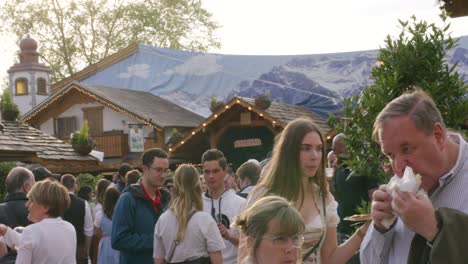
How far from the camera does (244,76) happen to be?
136ft

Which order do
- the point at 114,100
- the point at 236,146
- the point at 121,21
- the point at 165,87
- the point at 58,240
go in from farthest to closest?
the point at 121,21 < the point at 165,87 < the point at 114,100 < the point at 236,146 < the point at 58,240

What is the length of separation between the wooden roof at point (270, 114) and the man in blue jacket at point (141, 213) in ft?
67.8

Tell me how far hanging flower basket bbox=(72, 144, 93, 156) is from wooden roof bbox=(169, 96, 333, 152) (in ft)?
27.8

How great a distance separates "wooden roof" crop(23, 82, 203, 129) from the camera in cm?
3959

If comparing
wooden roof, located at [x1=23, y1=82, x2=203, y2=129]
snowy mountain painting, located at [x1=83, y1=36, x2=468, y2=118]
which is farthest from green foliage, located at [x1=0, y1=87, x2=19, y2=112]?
wooden roof, located at [x1=23, y1=82, x2=203, y2=129]

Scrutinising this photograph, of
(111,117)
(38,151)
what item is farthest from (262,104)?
(111,117)

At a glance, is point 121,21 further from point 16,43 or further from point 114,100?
point 114,100

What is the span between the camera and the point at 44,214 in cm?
688

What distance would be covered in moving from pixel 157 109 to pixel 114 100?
8.75 ft

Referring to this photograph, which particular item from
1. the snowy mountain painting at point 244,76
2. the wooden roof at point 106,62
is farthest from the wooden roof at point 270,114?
the wooden roof at point 106,62

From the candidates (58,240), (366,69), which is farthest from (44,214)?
(366,69)

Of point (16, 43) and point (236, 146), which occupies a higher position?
point (16, 43)

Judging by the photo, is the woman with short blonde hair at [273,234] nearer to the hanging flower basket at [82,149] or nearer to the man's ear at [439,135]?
the man's ear at [439,135]

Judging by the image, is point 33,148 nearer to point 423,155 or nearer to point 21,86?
point 423,155
